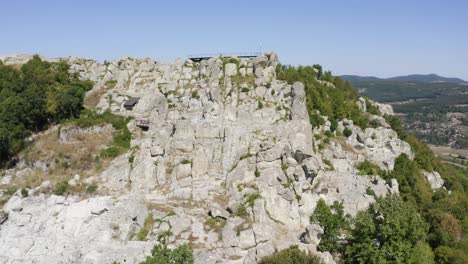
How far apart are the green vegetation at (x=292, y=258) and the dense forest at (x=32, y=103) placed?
42.9 metres

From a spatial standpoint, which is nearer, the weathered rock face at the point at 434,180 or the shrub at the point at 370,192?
the shrub at the point at 370,192

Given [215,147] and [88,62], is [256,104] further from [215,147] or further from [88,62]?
[88,62]

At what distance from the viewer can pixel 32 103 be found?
6475 centimetres

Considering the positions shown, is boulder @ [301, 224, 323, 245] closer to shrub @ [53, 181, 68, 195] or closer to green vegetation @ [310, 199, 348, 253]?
green vegetation @ [310, 199, 348, 253]

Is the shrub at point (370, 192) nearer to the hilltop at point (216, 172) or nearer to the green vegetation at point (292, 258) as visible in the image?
the hilltop at point (216, 172)

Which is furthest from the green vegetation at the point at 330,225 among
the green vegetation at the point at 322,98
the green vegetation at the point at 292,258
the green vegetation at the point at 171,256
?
the green vegetation at the point at 322,98

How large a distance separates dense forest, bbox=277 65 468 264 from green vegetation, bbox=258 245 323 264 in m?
4.44

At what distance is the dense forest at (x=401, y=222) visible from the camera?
1635 inches

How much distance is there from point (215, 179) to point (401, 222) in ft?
77.1

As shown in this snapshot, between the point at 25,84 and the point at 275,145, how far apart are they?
4594 cm

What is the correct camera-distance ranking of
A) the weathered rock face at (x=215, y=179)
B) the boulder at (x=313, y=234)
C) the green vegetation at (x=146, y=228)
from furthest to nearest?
the green vegetation at (x=146, y=228) → the weathered rock face at (x=215, y=179) → the boulder at (x=313, y=234)

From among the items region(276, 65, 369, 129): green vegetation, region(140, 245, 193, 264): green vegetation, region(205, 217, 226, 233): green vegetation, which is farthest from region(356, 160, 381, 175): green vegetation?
region(140, 245, 193, 264): green vegetation

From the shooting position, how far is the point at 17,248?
44.8m

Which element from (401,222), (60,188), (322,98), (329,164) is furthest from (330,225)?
(60,188)
